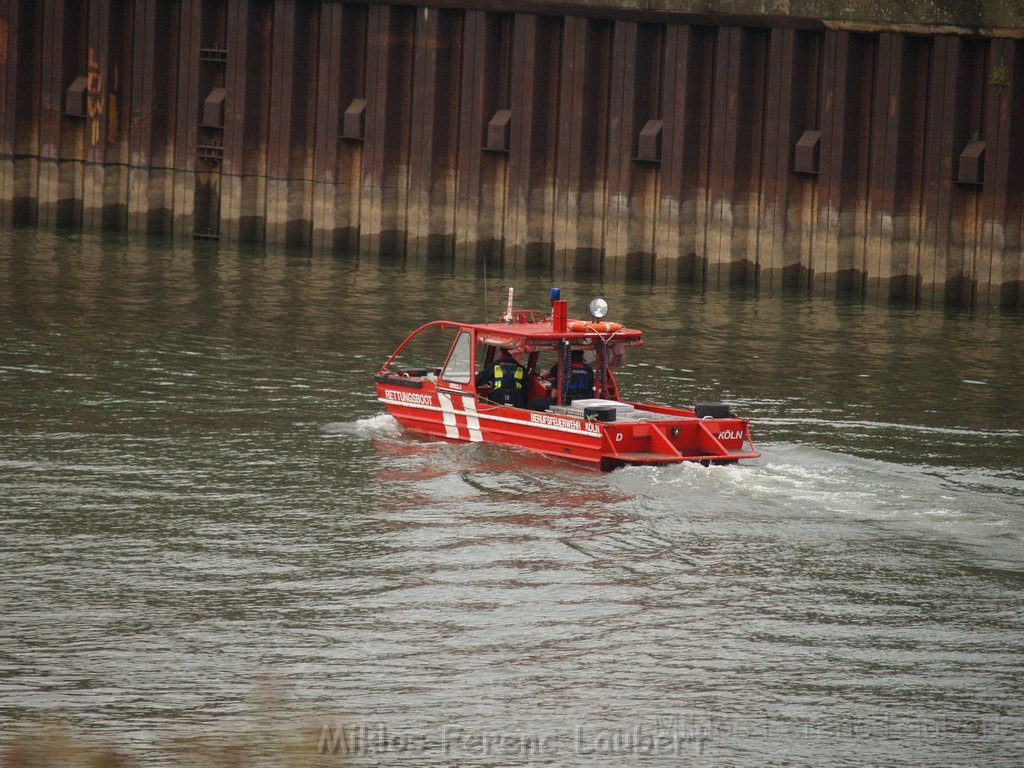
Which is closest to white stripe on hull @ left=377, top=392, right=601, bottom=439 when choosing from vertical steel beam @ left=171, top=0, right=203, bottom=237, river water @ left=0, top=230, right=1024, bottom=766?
river water @ left=0, top=230, right=1024, bottom=766

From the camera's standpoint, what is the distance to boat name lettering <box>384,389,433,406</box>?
2191 centimetres

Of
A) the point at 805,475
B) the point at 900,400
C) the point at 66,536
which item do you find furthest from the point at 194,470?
the point at 900,400

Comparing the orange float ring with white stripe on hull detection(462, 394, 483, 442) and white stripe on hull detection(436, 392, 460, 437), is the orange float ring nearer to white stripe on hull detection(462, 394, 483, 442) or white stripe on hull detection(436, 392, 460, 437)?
white stripe on hull detection(462, 394, 483, 442)

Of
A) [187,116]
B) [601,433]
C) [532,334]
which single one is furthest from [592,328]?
[187,116]

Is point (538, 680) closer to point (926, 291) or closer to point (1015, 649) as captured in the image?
point (1015, 649)

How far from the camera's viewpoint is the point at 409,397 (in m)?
22.1

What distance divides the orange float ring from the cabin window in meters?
1.34

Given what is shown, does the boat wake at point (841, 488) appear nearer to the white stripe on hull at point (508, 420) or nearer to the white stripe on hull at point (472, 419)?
the white stripe on hull at point (508, 420)

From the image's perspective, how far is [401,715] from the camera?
12.3m

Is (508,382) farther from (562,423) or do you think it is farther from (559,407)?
(562,423)

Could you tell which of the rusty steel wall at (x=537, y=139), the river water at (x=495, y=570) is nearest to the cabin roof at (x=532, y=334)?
the river water at (x=495, y=570)

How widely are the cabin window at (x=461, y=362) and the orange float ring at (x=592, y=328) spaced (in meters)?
1.34

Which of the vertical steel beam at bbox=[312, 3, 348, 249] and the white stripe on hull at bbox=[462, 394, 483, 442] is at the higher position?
the vertical steel beam at bbox=[312, 3, 348, 249]

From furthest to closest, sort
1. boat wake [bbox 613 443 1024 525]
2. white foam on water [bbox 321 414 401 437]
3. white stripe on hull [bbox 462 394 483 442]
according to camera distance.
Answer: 1. white foam on water [bbox 321 414 401 437]
2. white stripe on hull [bbox 462 394 483 442]
3. boat wake [bbox 613 443 1024 525]
